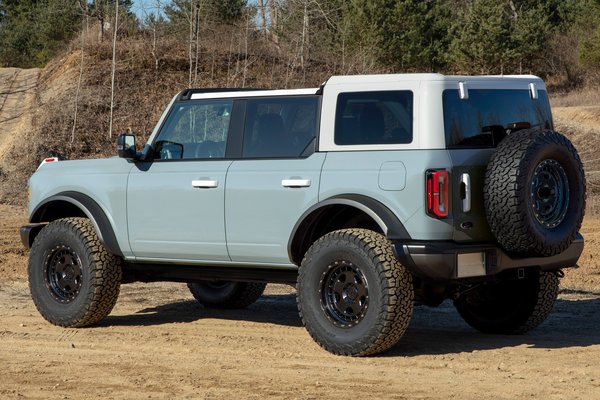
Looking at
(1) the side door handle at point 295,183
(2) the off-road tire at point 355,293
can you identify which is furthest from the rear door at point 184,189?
(2) the off-road tire at point 355,293

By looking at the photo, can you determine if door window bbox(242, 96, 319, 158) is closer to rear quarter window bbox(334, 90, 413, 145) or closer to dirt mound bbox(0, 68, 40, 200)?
rear quarter window bbox(334, 90, 413, 145)

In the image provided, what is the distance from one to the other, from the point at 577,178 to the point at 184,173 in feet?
10.3

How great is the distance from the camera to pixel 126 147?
9.45 meters

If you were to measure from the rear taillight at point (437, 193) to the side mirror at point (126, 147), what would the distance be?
2.89 metres

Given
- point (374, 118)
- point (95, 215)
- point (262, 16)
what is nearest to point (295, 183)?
point (374, 118)

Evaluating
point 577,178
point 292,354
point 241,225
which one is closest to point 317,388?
point 292,354

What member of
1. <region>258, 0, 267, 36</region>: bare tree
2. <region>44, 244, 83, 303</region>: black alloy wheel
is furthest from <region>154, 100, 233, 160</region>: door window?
<region>258, 0, 267, 36</region>: bare tree

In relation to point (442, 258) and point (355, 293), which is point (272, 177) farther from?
point (442, 258)

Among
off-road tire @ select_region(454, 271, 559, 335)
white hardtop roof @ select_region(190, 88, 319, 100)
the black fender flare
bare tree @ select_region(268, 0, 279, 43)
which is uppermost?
bare tree @ select_region(268, 0, 279, 43)

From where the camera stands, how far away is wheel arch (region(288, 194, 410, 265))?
7.87m

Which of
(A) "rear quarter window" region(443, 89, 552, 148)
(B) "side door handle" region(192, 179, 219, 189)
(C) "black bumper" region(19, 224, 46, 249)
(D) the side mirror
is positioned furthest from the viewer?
(C) "black bumper" region(19, 224, 46, 249)

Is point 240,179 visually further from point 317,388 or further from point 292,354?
point 317,388

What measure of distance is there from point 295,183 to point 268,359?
1.32 meters

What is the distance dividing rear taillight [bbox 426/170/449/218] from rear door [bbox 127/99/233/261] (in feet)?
6.16
